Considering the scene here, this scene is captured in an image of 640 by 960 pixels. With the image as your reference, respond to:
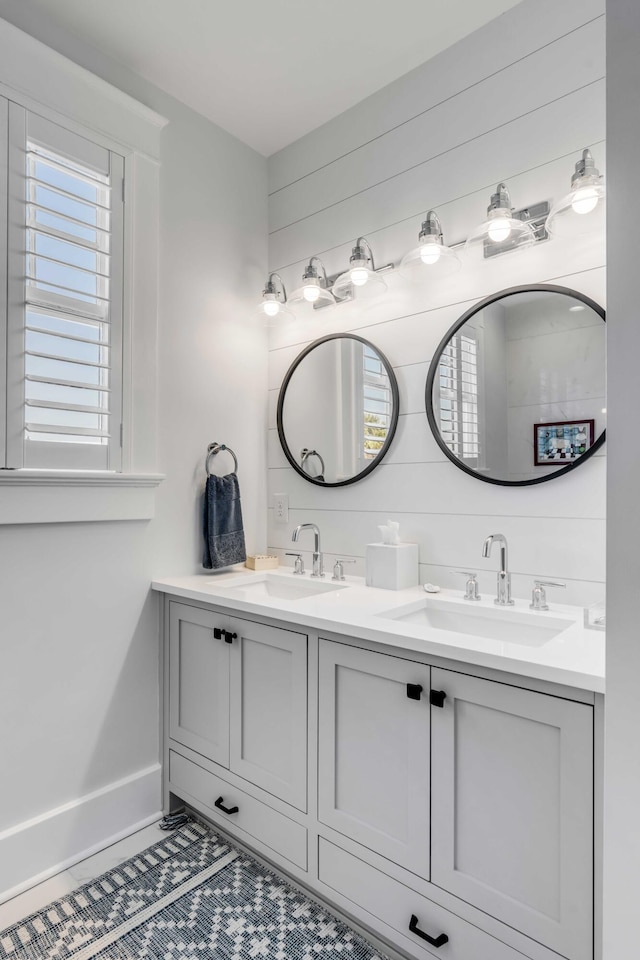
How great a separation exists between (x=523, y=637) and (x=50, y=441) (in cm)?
151

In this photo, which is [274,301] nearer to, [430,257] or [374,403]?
[374,403]

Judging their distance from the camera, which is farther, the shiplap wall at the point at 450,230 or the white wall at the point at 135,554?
the white wall at the point at 135,554

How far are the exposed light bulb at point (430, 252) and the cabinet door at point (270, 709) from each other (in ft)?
4.01

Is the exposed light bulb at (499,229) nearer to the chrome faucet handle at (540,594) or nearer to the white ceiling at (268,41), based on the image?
the white ceiling at (268,41)

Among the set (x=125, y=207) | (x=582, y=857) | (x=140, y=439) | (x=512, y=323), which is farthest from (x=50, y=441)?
(x=582, y=857)

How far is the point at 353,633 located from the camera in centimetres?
141

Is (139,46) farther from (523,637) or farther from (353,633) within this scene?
(523,637)

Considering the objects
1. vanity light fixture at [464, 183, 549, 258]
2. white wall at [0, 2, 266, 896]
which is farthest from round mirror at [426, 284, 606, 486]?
white wall at [0, 2, 266, 896]

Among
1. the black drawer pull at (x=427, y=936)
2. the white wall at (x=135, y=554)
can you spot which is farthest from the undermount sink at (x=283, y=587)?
the black drawer pull at (x=427, y=936)

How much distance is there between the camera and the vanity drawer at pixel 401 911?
1.22 m

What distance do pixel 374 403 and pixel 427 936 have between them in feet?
5.06

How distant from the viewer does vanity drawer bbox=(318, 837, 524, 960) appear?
48.0 inches

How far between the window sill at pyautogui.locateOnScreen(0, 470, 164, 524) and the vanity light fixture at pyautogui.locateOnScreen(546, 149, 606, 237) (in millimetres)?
1487

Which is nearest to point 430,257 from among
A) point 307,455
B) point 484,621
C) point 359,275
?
point 359,275
